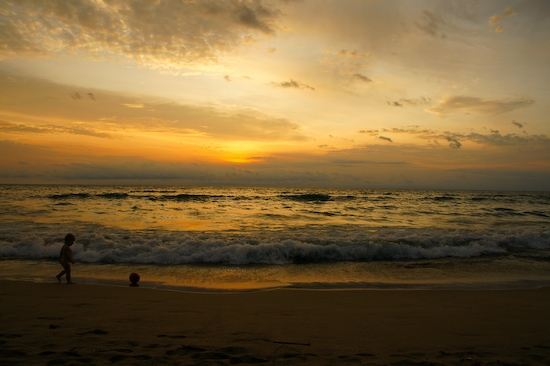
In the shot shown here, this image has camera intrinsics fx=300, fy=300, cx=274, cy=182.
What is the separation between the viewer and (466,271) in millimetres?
9633

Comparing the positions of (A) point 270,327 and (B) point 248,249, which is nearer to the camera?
(A) point 270,327

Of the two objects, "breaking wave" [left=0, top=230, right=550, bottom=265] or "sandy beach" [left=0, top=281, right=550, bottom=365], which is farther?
"breaking wave" [left=0, top=230, right=550, bottom=265]

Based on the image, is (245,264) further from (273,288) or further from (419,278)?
(419,278)

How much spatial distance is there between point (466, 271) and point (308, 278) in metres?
5.28

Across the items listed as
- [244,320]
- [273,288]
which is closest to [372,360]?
[244,320]

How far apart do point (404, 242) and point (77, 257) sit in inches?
500

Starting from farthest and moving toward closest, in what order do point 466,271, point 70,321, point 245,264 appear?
point 245,264 → point 466,271 → point 70,321

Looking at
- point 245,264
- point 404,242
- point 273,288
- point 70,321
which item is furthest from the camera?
point 404,242

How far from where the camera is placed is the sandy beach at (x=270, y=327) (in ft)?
12.5

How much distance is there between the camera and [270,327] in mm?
4902

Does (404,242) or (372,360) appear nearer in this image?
(372,360)

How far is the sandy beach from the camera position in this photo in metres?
3.79

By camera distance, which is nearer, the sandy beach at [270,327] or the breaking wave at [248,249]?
the sandy beach at [270,327]

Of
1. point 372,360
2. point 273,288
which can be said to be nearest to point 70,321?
point 273,288
